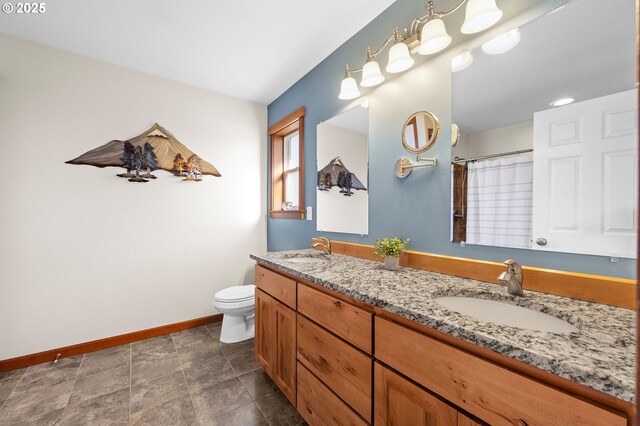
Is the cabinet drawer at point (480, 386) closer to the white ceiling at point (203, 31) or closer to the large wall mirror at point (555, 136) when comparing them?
the large wall mirror at point (555, 136)

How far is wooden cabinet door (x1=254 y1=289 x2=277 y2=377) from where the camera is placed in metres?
1.67

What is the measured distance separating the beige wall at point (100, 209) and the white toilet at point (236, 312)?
0.50 m

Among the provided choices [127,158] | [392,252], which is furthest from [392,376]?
[127,158]

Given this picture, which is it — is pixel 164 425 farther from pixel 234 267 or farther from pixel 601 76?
pixel 601 76

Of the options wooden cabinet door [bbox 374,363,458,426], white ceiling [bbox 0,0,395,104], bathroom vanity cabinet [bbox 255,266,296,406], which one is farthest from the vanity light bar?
wooden cabinet door [bbox 374,363,458,426]

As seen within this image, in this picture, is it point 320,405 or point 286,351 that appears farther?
point 286,351

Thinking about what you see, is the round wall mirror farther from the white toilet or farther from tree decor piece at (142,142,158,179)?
tree decor piece at (142,142,158,179)

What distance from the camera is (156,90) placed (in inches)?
98.7

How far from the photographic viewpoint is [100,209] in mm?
2271

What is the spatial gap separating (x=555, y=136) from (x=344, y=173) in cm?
126

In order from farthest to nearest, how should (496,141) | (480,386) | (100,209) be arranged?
1. (100,209)
2. (496,141)
3. (480,386)

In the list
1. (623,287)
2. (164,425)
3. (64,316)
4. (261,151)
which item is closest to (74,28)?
(261,151)

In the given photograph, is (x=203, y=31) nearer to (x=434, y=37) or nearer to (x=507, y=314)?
(x=434, y=37)

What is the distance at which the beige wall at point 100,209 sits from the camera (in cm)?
198
